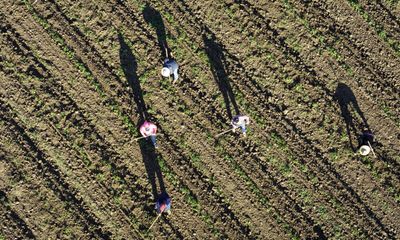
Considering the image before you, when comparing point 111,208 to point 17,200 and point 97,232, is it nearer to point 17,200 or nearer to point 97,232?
point 97,232

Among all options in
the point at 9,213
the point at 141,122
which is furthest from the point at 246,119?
the point at 9,213

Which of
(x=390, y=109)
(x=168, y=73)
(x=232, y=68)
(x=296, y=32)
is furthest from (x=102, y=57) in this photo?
(x=390, y=109)

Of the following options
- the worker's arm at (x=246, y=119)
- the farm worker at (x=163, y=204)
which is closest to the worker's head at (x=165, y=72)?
the worker's arm at (x=246, y=119)

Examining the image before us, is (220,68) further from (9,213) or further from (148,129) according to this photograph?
(9,213)

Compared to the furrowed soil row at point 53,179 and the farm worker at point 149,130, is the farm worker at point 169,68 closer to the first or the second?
the farm worker at point 149,130

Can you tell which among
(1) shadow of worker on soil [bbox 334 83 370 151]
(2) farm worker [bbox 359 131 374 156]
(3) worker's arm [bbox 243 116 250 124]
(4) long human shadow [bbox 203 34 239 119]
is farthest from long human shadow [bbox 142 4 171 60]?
(2) farm worker [bbox 359 131 374 156]

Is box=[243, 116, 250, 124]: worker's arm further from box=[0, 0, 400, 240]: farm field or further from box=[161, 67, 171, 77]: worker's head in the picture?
box=[161, 67, 171, 77]: worker's head
